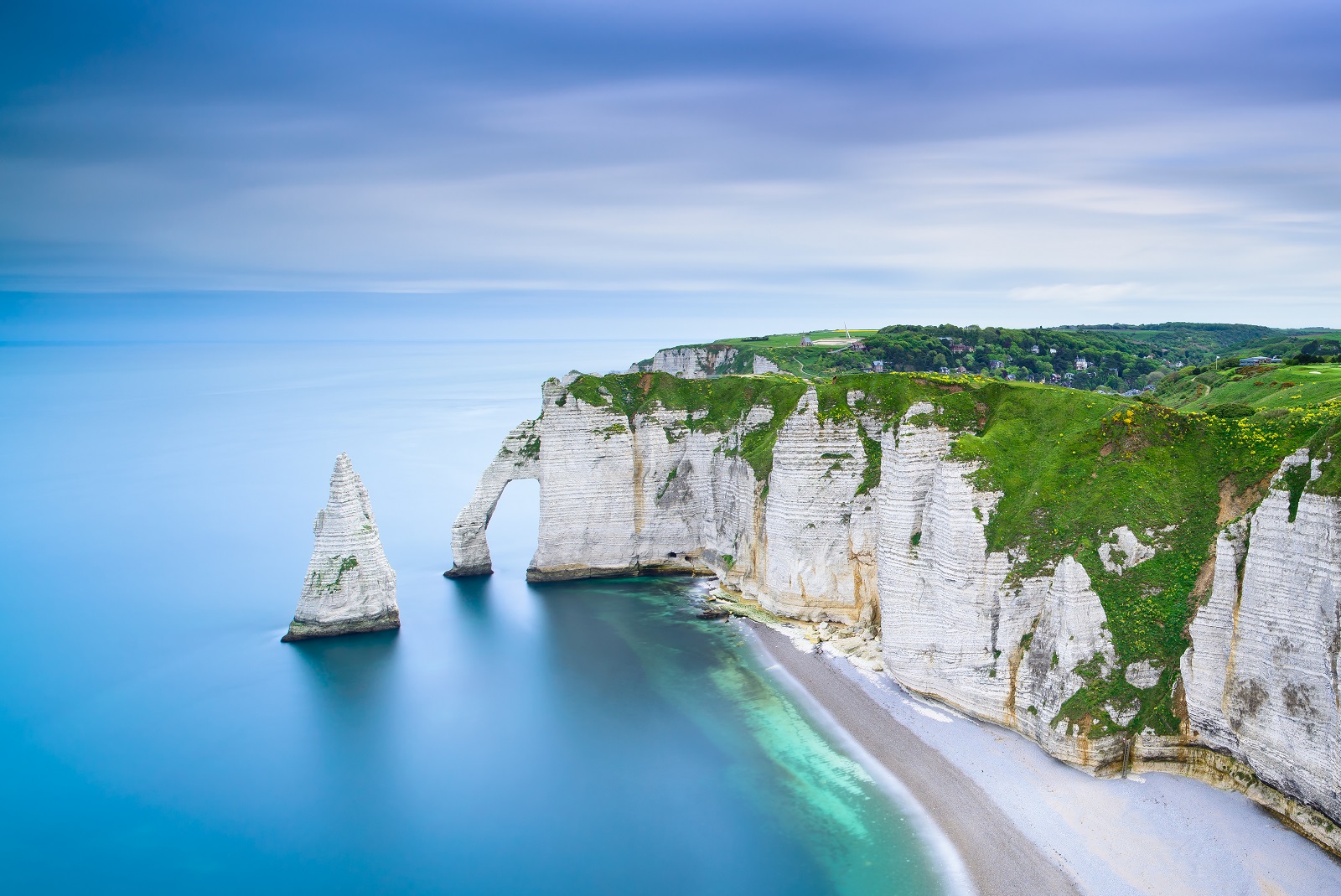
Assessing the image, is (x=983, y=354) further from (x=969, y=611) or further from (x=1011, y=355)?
(x=969, y=611)

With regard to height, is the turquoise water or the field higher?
the field

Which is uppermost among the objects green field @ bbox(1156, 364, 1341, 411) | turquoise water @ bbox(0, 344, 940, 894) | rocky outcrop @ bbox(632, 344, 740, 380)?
rocky outcrop @ bbox(632, 344, 740, 380)

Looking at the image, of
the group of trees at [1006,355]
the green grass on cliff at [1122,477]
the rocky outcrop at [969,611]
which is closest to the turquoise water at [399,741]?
the rocky outcrop at [969,611]

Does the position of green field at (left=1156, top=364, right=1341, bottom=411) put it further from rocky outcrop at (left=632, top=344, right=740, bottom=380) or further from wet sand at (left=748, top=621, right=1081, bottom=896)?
rocky outcrop at (left=632, top=344, right=740, bottom=380)

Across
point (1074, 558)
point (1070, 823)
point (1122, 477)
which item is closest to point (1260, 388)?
point (1122, 477)

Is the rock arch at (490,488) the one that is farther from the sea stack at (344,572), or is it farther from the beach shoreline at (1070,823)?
the beach shoreline at (1070,823)

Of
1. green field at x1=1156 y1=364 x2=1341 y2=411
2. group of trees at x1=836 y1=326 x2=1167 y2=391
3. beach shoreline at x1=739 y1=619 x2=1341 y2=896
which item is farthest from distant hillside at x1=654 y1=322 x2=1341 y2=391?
beach shoreline at x1=739 y1=619 x2=1341 y2=896
